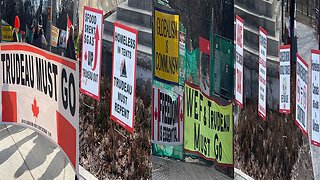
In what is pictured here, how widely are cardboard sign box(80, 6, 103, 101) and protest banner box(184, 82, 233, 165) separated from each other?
29.2 inches

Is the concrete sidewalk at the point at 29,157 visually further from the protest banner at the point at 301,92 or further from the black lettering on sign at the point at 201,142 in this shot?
the protest banner at the point at 301,92

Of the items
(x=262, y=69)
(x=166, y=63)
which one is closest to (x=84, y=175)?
(x=166, y=63)

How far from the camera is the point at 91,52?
14.4 meters

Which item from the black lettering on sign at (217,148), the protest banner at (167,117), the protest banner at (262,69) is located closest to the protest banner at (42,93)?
the protest banner at (167,117)

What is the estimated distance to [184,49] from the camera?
14.2 meters

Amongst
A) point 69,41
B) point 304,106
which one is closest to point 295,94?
point 304,106

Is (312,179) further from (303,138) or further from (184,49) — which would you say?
(184,49)

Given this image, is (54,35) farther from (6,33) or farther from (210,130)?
(210,130)

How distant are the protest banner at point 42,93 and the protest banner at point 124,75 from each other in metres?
0.49

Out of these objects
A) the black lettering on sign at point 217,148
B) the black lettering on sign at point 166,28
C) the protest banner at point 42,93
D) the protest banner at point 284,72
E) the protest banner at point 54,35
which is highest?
the black lettering on sign at point 166,28

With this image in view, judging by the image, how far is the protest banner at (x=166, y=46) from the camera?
551 inches

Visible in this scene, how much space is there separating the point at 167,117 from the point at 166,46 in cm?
53

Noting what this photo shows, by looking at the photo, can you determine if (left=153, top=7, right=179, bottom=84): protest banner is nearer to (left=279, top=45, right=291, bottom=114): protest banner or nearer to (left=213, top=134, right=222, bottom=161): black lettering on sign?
(left=213, top=134, right=222, bottom=161): black lettering on sign

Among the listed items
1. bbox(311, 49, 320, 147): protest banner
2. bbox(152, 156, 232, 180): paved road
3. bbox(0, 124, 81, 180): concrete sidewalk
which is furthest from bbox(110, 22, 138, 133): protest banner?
bbox(311, 49, 320, 147): protest banner
